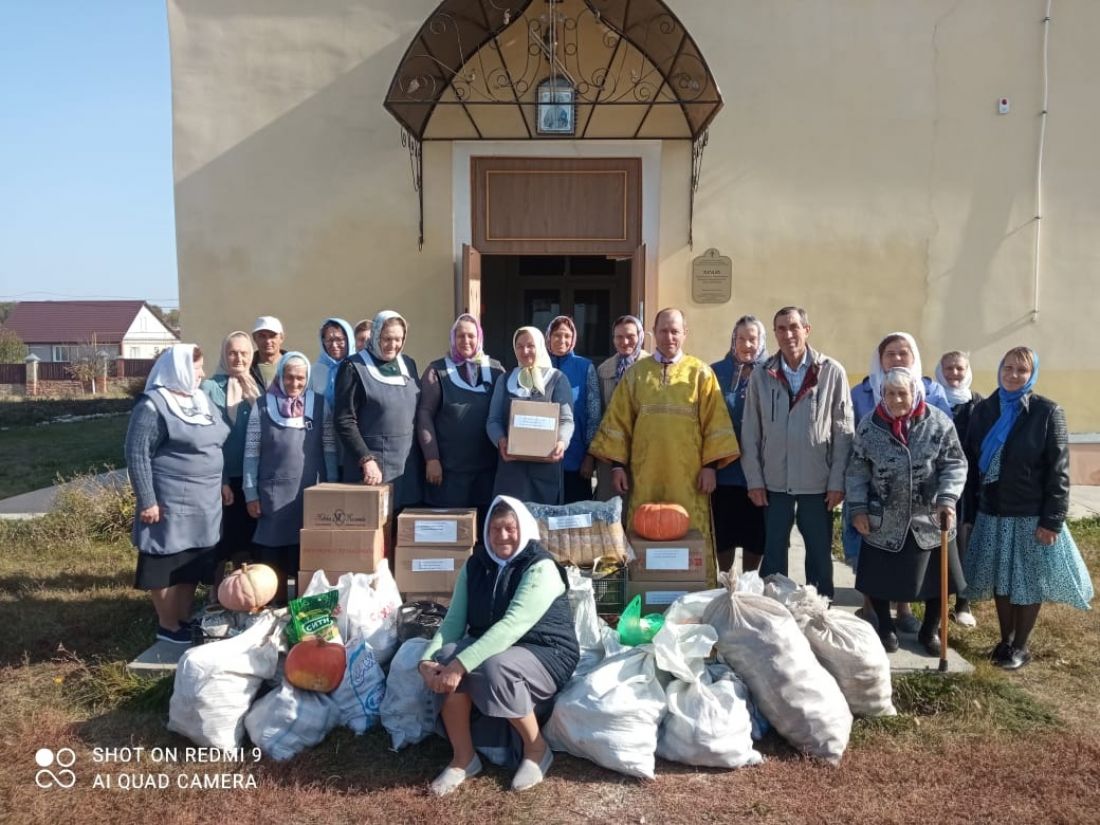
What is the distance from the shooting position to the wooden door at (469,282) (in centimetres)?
725

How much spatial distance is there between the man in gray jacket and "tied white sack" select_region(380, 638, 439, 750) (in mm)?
2031

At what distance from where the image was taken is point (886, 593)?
4.05 m

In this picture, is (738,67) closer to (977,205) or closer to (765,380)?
(977,205)

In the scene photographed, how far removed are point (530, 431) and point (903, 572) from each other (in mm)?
2019

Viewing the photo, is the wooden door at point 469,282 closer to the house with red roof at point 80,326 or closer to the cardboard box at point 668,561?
the cardboard box at point 668,561

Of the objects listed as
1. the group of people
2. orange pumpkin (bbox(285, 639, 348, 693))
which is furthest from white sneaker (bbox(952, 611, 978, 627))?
orange pumpkin (bbox(285, 639, 348, 693))

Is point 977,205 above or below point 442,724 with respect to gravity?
above

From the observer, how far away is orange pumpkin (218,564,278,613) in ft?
13.1

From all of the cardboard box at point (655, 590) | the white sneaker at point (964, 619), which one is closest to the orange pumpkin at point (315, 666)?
the cardboard box at point (655, 590)

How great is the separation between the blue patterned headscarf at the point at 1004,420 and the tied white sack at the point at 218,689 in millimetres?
3708

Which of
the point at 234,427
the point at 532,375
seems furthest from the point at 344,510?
the point at 532,375

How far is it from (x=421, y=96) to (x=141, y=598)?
4.61 meters

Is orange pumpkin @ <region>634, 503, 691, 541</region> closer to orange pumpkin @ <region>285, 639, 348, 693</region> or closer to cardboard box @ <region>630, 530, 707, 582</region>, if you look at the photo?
cardboard box @ <region>630, 530, 707, 582</region>

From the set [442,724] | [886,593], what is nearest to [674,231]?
[886,593]
